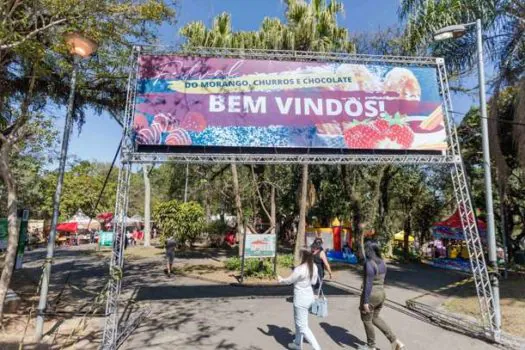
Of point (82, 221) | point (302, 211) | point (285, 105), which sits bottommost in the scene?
point (302, 211)

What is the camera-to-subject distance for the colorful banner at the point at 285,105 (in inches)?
279

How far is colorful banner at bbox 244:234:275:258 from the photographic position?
40.4 ft

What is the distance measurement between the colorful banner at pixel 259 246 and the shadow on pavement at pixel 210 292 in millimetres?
1170

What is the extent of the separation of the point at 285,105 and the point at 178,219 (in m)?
15.8

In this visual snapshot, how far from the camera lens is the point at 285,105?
295 inches

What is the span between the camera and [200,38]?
47.3 ft

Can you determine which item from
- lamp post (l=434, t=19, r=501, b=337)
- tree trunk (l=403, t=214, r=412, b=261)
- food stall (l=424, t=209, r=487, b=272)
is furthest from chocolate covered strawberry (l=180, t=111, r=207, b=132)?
tree trunk (l=403, t=214, r=412, b=261)

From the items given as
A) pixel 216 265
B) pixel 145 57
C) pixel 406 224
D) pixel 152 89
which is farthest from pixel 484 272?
pixel 406 224

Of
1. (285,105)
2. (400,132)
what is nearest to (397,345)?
(400,132)

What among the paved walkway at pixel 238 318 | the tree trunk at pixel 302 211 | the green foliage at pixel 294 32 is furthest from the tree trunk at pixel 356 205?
the green foliage at pixel 294 32

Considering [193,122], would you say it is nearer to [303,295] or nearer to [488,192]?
[303,295]

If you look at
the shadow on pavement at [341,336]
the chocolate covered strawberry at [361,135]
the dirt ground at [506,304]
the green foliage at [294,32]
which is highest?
the green foliage at [294,32]

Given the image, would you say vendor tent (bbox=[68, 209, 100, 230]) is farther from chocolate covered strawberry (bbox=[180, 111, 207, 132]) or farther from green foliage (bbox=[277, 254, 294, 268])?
chocolate covered strawberry (bbox=[180, 111, 207, 132])

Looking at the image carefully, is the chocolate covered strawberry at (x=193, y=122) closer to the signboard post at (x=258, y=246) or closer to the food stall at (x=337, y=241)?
the signboard post at (x=258, y=246)
